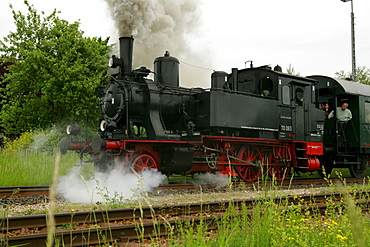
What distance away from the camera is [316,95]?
1330 cm

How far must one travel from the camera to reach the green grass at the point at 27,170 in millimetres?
9853

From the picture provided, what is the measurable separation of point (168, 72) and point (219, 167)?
297 centimetres

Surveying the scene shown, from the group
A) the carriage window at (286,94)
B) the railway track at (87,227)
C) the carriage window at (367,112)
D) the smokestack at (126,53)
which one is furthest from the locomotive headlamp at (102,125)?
the carriage window at (367,112)

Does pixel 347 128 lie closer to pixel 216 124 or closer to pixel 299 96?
pixel 299 96

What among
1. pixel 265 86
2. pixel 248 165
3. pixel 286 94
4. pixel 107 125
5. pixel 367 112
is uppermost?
pixel 265 86

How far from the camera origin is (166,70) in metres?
9.91

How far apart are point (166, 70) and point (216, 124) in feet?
6.62

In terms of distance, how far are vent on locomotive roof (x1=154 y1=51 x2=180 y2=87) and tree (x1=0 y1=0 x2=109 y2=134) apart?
9.23m

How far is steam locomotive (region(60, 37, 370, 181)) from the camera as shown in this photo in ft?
29.1

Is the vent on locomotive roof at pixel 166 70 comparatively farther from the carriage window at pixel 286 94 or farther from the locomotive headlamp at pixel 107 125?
the carriage window at pixel 286 94

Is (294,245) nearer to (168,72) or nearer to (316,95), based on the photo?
(168,72)

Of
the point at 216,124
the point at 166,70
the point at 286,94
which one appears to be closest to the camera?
the point at 216,124

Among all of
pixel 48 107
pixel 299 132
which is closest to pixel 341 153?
pixel 299 132

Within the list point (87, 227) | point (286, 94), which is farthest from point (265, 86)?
point (87, 227)
